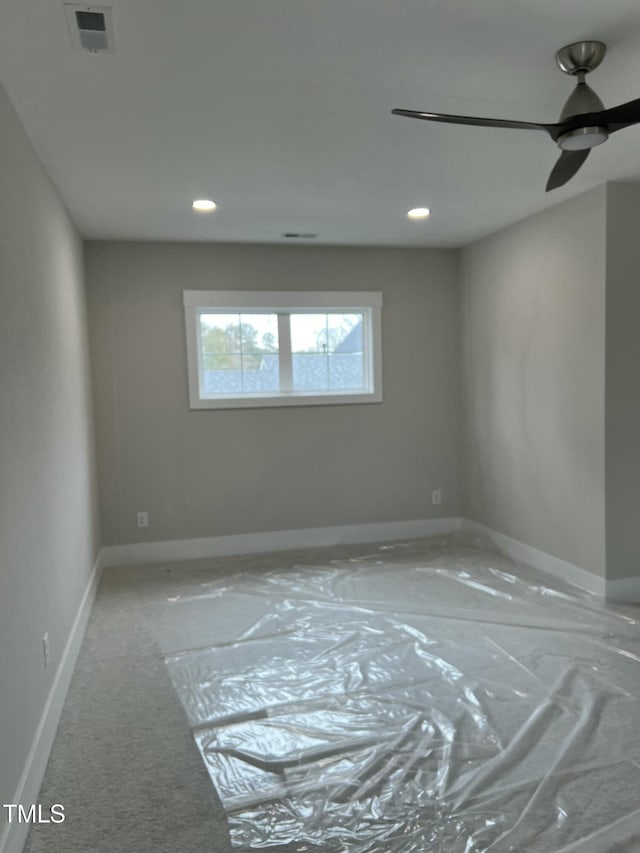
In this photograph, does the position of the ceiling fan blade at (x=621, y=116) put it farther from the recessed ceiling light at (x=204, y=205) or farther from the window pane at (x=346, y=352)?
the window pane at (x=346, y=352)

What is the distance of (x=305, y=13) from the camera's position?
168 cm

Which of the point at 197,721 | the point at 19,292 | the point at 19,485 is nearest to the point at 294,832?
the point at 197,721

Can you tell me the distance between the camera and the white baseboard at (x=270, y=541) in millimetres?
4469

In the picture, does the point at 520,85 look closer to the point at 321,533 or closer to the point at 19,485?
the point at 19,485

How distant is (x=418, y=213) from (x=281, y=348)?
1.52 m

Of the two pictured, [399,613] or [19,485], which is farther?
[399,613]

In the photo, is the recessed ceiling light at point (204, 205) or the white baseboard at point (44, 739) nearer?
the white baseboard at point (44, 739)

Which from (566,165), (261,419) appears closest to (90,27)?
(566,165)

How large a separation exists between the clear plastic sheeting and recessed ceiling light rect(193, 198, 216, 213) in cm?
237

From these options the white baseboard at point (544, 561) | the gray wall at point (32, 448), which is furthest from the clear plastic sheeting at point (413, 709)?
the gray wall at point (32, 448)

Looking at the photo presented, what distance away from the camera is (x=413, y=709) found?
7.87ft

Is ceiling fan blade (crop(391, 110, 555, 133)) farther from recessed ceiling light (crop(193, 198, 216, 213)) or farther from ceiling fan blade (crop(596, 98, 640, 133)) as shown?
recessed ceiling light (crop(193, 198, 216, 213))

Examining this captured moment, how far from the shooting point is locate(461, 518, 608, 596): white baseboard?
3.58m

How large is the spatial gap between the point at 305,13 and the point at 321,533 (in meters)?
3.73
